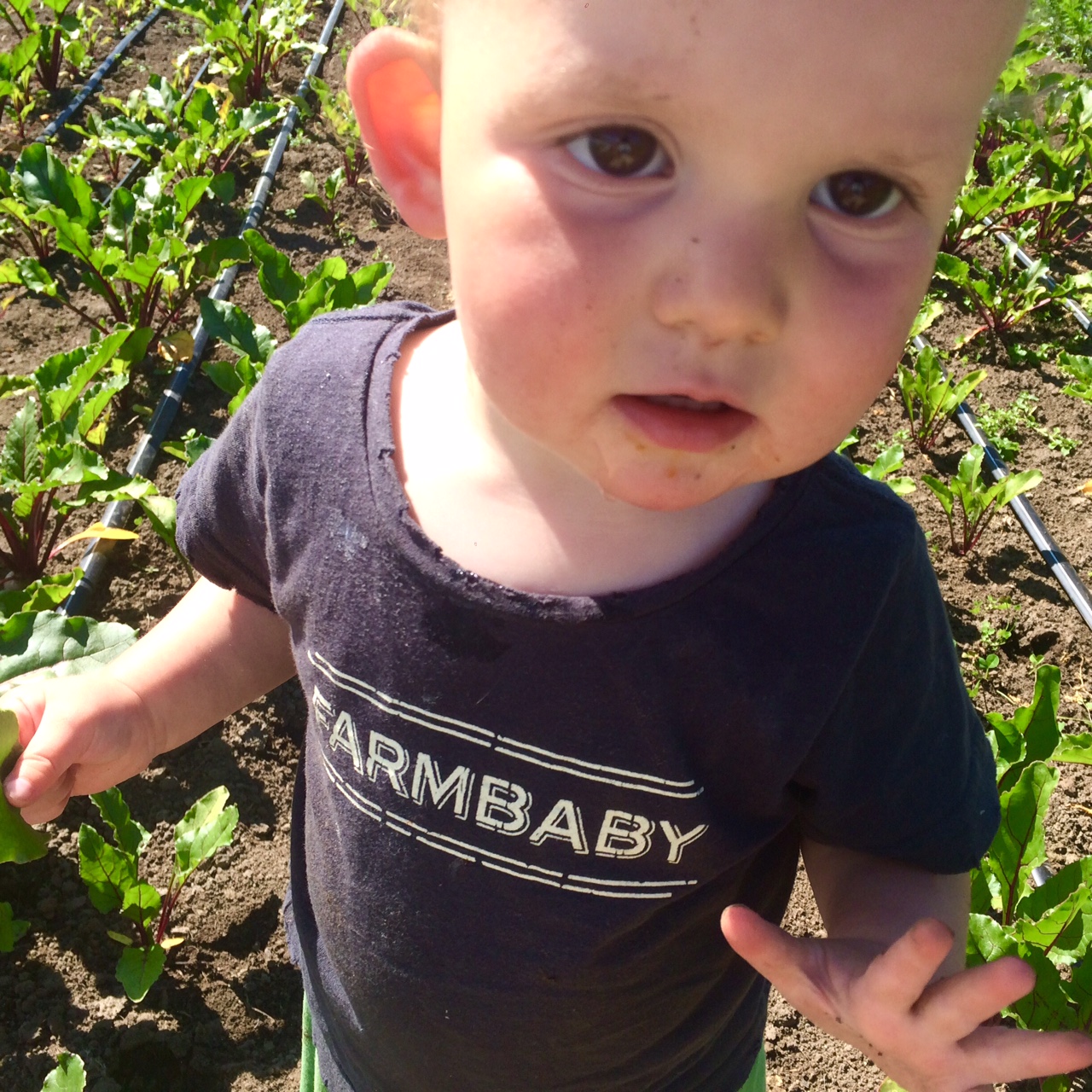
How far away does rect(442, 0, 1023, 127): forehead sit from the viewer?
0.68 metres

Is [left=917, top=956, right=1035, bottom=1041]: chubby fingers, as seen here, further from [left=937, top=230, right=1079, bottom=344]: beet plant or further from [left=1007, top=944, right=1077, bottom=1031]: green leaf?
[left=937, top=230, right=1079, bottom=344]: beet plant

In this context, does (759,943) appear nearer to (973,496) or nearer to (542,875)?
(542,875)

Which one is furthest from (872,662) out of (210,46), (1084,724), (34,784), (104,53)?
(104,53)

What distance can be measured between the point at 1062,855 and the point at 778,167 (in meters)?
2.54

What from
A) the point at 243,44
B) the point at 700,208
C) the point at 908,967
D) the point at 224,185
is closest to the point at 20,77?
the point at 243,44

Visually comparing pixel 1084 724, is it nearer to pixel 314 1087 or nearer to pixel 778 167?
pixel 314 1087

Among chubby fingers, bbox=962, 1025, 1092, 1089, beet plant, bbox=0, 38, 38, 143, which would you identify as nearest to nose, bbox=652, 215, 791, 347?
chubby fingers, bbox=962, 1025, 1092, 1089

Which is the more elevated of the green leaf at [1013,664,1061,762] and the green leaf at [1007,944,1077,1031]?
the green leaf at [1013,664,1061,762]

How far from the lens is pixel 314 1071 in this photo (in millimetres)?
1611

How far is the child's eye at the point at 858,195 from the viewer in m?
0.75

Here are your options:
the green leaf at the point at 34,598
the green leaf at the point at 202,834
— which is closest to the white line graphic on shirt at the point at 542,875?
the green leaf at the point at 202,834

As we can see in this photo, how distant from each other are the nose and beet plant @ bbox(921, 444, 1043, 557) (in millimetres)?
2825

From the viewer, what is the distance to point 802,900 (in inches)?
101

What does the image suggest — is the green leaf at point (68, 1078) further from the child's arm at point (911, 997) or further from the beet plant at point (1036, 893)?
the beet plant at point (1036, 893)
